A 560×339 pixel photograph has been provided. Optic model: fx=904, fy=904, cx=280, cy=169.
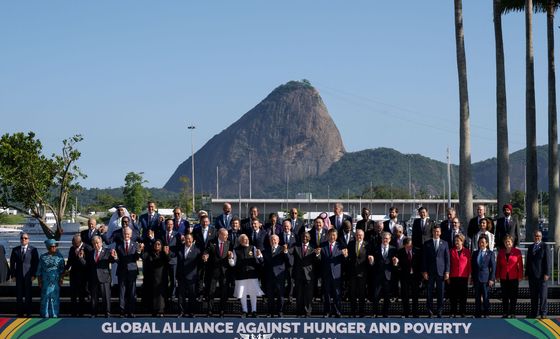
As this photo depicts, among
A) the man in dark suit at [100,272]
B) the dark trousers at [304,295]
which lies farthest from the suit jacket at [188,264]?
the dark trousers at [304,295]

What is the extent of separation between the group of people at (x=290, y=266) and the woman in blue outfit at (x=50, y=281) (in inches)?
0.8

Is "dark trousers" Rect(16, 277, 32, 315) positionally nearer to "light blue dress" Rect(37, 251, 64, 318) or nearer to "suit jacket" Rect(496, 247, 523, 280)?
"light blue dress" Rect(37, 251, 64, 318)

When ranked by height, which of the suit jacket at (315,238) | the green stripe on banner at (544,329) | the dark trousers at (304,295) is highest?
the suit jacket at (315,238)

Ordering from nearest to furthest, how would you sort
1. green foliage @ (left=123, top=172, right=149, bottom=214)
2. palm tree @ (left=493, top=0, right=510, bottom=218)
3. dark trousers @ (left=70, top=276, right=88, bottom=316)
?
dark trousers @ (left=70, top=276, right=88, bottom=316), palm tree @ (left=493, top=0, right=510, bottom=218), green foliage @ (left=123, top=172, right=149, bottom=214)

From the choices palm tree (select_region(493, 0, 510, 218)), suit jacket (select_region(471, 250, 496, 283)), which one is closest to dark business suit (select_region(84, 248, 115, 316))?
suit jacket (select_region(471, 250, 496, 283))

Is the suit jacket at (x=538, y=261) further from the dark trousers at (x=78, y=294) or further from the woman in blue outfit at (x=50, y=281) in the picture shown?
the woman in blue outfit at (x=50, y=281)

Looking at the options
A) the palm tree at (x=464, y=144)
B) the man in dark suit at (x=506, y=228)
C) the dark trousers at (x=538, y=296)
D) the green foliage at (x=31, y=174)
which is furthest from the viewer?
the green foliage at (x=31, y=174)

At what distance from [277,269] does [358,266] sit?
1558 millimetres

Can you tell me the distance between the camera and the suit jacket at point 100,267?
57.0 feet

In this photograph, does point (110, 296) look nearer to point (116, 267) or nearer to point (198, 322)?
point (116, 267)

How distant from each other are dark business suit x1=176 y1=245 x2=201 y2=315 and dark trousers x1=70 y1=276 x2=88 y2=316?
1.92 metres

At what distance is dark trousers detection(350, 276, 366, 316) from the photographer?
17406 millimetres

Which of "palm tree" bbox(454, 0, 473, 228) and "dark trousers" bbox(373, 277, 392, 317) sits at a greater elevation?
"palm tree" bbox(454, 0, 473, 228)

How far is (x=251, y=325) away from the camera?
14523 mm
